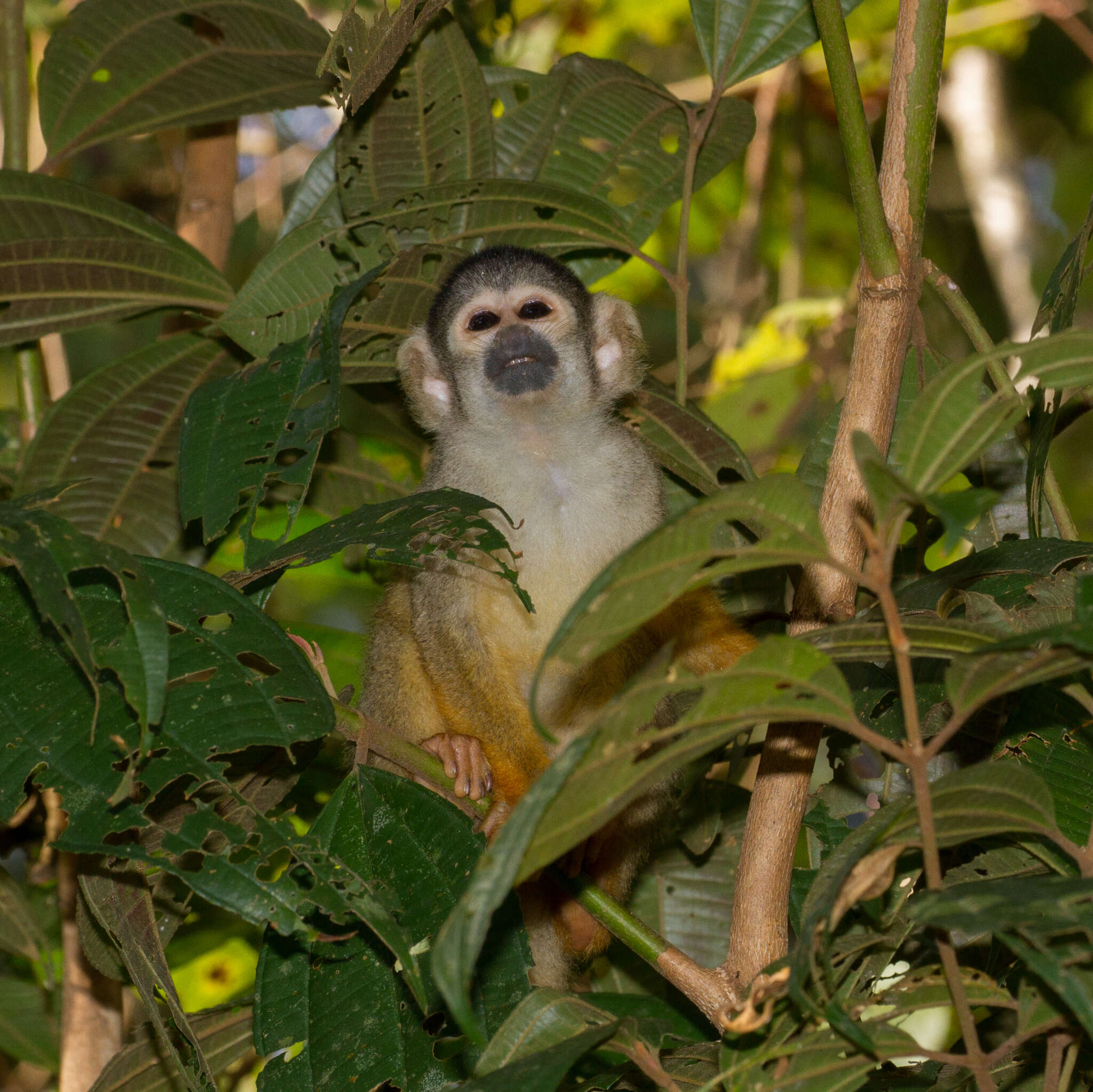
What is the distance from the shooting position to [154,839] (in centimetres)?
171

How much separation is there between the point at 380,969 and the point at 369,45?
4.67 ft

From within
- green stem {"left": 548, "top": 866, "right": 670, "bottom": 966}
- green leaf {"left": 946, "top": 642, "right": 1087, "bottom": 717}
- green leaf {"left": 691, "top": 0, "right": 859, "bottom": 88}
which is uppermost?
green leaf {"left": 691, "top": 0, "right": 859, "bottom": 88}

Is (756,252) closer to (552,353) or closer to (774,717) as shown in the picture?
(552,353)

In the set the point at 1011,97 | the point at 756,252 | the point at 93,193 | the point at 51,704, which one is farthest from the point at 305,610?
the point at 1011,97

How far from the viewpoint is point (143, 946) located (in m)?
1.67

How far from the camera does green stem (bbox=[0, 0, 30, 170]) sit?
260cm

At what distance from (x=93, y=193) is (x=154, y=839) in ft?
4.47

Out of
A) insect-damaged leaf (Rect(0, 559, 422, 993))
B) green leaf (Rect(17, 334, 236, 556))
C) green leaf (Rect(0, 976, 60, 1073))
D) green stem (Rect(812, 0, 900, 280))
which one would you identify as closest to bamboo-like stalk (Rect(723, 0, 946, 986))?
green stem (Rect(812, 0, 900, 280))

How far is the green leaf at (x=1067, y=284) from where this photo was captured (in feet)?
6.07

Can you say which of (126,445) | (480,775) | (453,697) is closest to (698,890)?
(480,775)

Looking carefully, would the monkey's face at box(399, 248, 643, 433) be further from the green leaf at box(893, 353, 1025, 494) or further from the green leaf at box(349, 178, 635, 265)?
the green leaf at box(893, 353, 1025, 494)

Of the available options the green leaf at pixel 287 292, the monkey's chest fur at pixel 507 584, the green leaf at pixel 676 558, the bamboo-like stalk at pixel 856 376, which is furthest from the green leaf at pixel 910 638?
the green leaf at pixel 287 292

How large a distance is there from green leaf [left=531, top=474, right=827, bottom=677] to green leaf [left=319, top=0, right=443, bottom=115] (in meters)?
1.23

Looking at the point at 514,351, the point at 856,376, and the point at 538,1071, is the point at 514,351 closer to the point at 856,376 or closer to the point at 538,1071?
the point at 856,376
